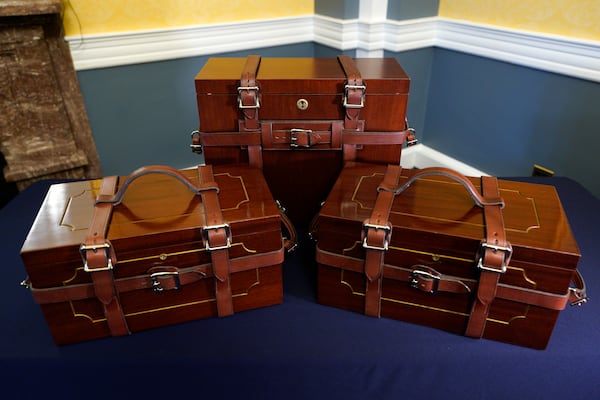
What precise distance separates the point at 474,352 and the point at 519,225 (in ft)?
0.88

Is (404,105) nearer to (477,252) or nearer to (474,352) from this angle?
(477,252)

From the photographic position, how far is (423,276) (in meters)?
0.88

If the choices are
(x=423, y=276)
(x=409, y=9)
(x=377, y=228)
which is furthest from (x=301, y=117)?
(x=409, y=9)

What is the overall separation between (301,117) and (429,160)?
1.37 m

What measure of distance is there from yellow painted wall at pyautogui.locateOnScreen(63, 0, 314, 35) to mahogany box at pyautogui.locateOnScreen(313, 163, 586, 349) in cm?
134

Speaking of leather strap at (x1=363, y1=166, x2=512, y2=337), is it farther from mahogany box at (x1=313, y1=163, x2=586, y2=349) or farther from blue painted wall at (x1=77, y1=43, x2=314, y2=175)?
blue painted wall at (x1=77, y1=43, x2=314, y2=175)

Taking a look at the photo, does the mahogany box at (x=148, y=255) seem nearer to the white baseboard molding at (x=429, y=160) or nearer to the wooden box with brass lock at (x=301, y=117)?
the wooden box with brass lock at (x=301, y=117)

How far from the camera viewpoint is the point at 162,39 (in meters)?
1.90

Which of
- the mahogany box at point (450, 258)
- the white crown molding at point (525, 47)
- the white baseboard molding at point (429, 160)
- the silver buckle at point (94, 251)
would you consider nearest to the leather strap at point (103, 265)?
the silver buckle at point (94, 251)

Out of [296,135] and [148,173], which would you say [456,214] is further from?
[148,173]

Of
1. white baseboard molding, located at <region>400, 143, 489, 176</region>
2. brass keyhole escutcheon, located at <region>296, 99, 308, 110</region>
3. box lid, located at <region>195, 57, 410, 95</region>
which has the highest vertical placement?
box lid, located at <region>195, 57, 410, 95</region>

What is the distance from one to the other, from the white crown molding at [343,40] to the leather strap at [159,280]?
4.17ft

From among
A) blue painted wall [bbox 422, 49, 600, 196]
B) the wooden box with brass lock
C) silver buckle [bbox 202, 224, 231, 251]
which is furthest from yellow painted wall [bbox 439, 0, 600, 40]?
silver buckle [bbox 202, 224, 231, 251]

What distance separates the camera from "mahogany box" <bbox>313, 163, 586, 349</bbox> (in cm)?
81
